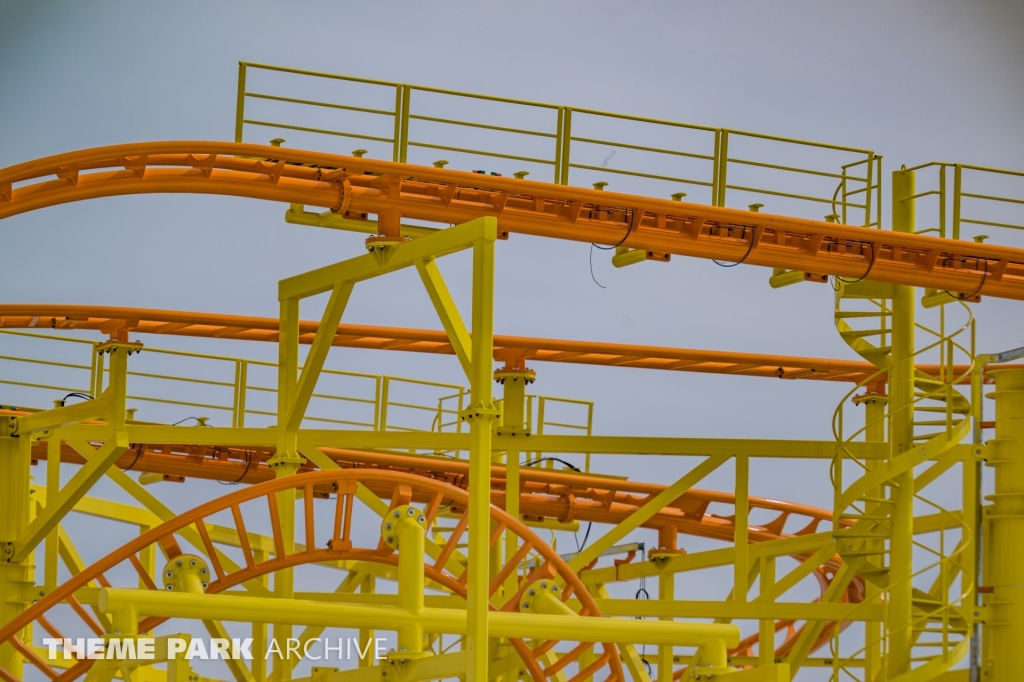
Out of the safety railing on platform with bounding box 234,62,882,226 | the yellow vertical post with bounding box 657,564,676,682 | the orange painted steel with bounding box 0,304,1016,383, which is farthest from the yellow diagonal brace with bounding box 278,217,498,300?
the safety railing on platform with bounding box 234,62,882,226

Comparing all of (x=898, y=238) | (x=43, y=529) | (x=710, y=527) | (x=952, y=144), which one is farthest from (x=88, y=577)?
(x=952, y=144)

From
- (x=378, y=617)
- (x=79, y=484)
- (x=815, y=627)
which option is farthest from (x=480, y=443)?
(x=815, y=627)

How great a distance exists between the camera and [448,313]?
44.0 ft

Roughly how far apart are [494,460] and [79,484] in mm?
9099

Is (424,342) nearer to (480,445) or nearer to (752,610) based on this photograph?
(752,610)

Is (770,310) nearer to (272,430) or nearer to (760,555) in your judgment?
(760,555)

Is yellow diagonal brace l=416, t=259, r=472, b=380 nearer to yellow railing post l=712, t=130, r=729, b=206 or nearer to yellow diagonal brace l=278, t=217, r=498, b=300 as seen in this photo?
yellow diagonal brace l=278, t=217, r=498, b=300

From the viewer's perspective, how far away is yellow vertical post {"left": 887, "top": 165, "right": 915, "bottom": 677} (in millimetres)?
18328

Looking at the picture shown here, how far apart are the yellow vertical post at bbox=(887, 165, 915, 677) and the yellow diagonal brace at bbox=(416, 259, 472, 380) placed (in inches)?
309

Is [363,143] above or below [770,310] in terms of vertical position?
above

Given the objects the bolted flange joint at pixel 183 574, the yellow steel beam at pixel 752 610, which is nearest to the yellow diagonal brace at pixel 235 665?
the bolted flange joint at pixel 183 574

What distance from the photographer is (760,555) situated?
22641 millimetres

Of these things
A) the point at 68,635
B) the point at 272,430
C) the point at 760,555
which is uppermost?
the point at 272,430

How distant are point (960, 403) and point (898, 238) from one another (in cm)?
245
